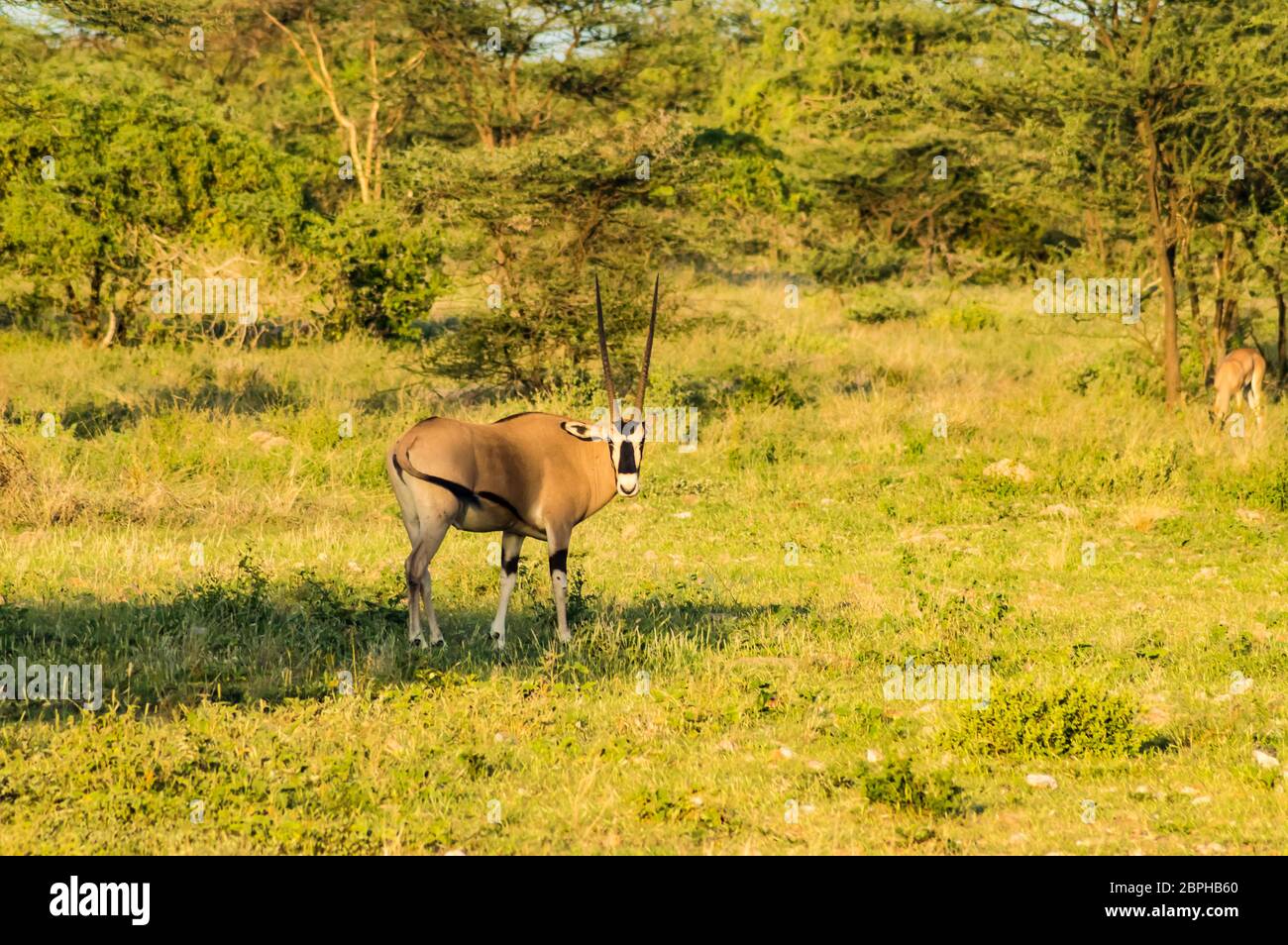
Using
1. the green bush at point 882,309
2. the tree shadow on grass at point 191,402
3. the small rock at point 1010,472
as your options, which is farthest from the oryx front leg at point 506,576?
the green bush at point 882,309

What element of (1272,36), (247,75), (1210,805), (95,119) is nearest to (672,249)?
(1272,36)

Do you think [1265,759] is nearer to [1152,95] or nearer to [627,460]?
[627,460]

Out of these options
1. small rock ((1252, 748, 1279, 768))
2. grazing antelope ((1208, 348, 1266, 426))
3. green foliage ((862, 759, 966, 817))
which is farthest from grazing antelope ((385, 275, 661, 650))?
grazing antelope ((1208, 348, 1266, 426))

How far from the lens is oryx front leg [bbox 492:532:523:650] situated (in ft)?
27.9

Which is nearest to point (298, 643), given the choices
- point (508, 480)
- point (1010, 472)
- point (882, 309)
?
point (508, 480)

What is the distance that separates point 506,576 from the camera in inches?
342

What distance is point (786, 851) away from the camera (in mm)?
5586

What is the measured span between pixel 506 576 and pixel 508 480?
0.70 meters

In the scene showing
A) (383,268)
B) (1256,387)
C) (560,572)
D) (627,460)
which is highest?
(383,268)

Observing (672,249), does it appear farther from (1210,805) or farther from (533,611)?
(1210,805)

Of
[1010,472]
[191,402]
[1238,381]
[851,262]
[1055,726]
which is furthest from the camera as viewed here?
[851,262]

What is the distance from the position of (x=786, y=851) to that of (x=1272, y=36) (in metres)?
13.4

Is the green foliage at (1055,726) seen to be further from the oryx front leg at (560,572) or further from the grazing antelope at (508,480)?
the oryx front leg at (560,572)

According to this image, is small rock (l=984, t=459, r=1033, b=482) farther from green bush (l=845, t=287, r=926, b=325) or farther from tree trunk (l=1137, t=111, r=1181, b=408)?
green bush (l=845, t=287, r=926, b=325)
